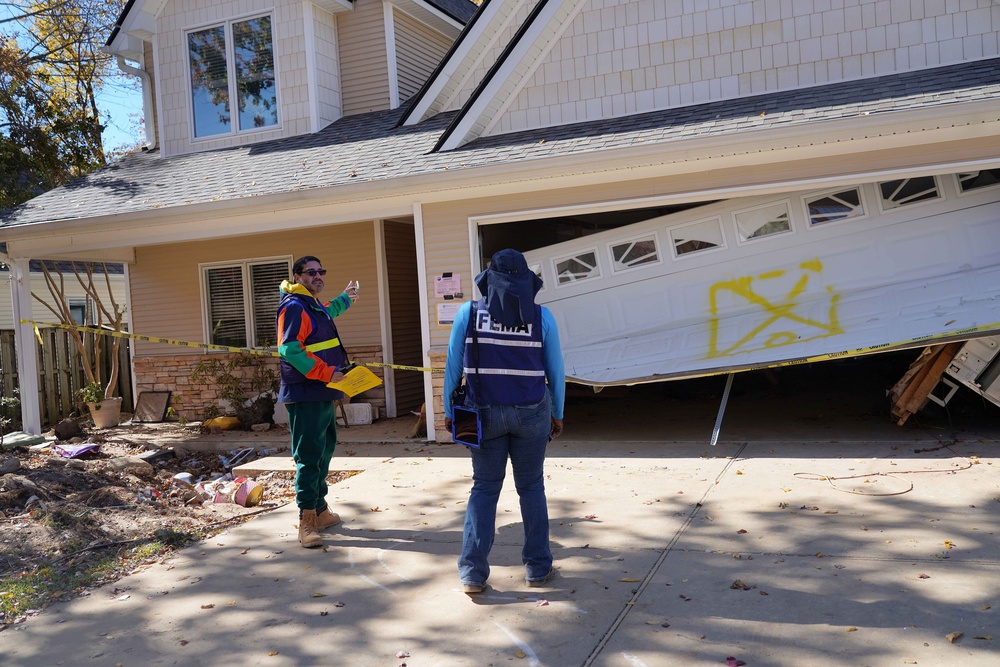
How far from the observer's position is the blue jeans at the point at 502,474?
4.47 metres

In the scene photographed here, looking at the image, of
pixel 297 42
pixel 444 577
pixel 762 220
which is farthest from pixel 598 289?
pixel 297 42

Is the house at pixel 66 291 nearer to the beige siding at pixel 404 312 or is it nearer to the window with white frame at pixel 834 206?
the beige siding at pixel 404 312

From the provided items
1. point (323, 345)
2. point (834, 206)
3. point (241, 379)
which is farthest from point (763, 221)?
point (241, 379)

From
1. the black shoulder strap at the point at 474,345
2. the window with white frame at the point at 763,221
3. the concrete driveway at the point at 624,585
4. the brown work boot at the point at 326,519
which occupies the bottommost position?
the concrete driveway at the point at 624,585

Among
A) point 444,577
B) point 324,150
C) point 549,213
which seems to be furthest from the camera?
point 324,150

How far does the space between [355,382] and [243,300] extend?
827 centimetres

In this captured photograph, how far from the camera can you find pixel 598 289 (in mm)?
10086

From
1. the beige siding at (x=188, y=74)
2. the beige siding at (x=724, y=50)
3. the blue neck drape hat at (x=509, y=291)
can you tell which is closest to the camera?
the blue neck drape hat at (x=509, y=291)

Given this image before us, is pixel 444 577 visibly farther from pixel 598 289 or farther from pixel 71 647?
pixel 598 289

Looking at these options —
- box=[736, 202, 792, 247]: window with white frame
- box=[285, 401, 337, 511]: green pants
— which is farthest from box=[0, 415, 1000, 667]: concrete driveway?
box=[736, 202, 792, 247]: window with white frame

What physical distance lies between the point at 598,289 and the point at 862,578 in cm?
601

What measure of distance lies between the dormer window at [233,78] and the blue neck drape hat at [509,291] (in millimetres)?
10252

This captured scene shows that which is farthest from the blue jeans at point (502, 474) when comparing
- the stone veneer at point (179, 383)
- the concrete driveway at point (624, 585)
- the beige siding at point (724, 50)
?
the stone veneer at point (179, 383)

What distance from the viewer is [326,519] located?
246 inches
